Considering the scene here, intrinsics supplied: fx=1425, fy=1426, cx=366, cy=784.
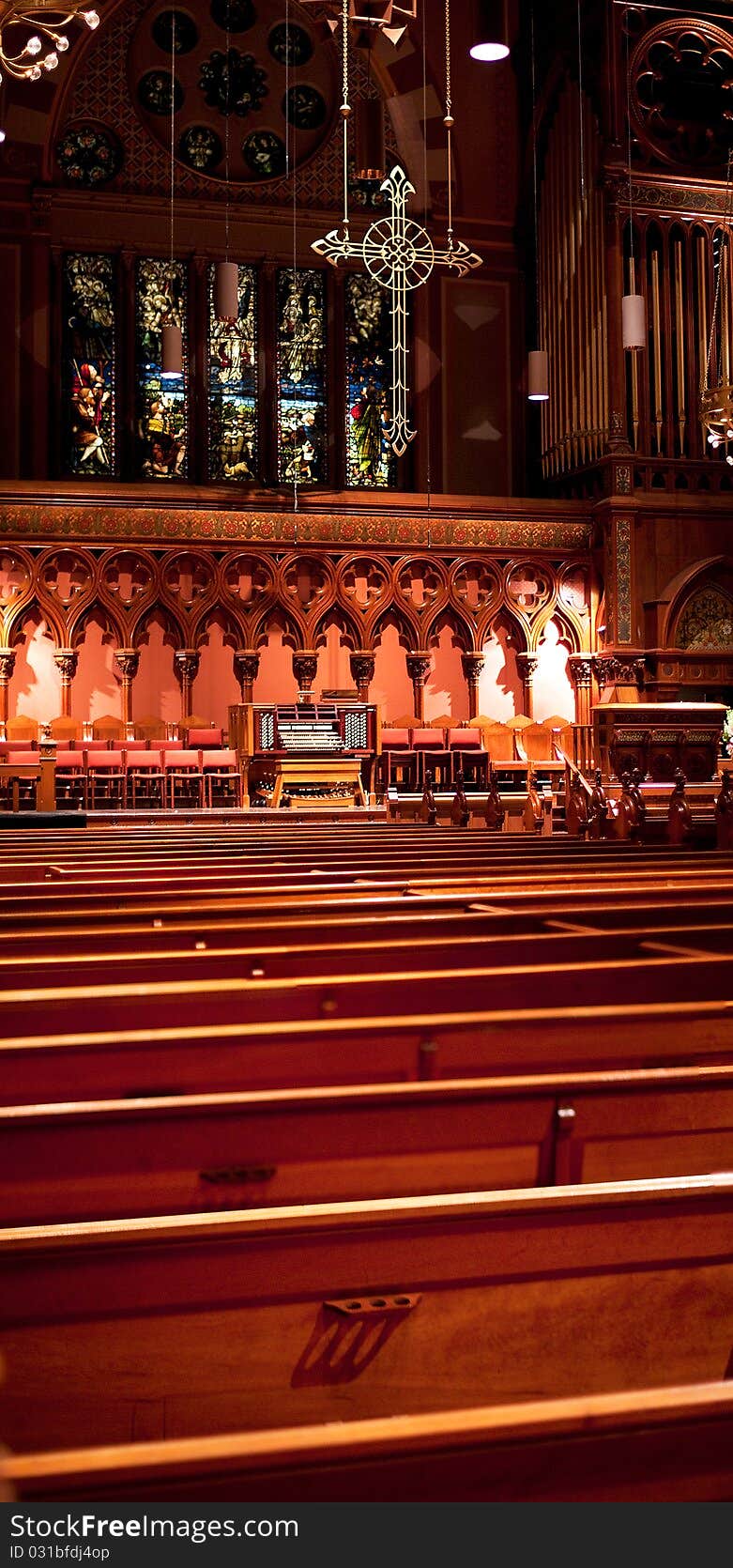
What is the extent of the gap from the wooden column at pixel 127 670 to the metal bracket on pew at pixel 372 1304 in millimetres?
13305

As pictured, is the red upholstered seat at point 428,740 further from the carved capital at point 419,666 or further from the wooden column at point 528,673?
the wooden column at point 528,673

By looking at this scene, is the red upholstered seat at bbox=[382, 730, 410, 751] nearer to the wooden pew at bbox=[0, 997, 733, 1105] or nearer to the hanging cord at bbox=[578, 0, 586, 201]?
the hanging cord at bbox=[578, 0, 586, 201]

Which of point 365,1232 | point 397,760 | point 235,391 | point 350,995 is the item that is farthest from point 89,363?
point 365,1232

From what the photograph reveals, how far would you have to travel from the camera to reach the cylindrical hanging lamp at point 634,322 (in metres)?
13.7

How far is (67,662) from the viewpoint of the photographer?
1426 centimetres

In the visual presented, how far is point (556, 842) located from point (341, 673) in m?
9.78

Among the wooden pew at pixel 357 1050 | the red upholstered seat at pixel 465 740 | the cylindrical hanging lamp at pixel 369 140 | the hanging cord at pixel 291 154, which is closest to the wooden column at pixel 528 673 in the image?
the red upholstered seat at pixel 465 740

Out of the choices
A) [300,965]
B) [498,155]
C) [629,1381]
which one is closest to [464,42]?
[498,155]

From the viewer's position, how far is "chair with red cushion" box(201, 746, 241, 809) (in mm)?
Result: 13164

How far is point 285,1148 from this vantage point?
170 centimetres

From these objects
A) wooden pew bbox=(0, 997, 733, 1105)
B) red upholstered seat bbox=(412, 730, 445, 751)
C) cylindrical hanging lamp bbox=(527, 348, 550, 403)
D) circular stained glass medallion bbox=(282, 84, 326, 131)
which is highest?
circular stained glass medallion bbox=(282, 84, 326, 131)

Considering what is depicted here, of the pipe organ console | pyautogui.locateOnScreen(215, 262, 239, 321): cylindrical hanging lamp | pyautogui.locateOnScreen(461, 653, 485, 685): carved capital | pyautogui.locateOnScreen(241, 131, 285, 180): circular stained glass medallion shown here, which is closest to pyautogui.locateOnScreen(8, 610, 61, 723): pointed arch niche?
the pipe organ console

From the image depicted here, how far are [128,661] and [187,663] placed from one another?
1.97 feet

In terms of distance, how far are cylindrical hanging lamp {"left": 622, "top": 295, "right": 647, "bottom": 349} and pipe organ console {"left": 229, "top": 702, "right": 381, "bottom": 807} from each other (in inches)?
177
